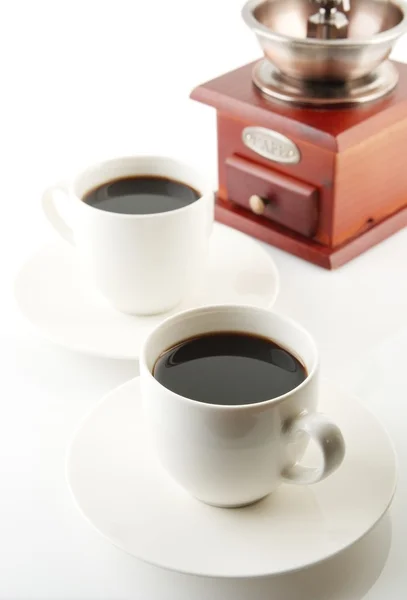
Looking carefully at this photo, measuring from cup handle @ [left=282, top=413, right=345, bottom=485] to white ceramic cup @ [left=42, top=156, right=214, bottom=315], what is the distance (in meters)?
0.35

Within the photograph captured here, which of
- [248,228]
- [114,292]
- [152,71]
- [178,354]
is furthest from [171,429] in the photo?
[152,71]

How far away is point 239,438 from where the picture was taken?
30.4 inches

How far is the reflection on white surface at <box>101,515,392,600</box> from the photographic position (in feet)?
2.68

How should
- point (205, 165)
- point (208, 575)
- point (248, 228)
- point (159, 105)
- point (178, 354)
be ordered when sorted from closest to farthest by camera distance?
1. point (208, 575)
2. point (178, 354)
3. point (248, 228)
4. point (205, 165)
5. point (159, 105)

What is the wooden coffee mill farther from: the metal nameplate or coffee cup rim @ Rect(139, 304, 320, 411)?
coffee cup rim @ Rect(139, 304, 320, 411)

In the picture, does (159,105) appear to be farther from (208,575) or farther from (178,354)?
(208,575)

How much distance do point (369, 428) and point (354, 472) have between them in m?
0.06

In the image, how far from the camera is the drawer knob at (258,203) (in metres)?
1.31

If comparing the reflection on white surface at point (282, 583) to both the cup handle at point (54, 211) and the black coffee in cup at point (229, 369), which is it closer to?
the black coffee in cup at point (229, 369)

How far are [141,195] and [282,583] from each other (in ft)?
1.68

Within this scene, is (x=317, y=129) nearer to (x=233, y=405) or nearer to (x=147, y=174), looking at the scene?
(x=147, y=174)

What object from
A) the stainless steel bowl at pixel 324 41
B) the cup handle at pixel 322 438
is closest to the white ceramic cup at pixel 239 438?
the cup handle at pixel 322 438

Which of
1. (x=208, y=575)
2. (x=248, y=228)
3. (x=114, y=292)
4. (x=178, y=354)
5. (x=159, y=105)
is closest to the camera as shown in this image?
(x=208, y=575)

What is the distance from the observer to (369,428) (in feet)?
2.91
